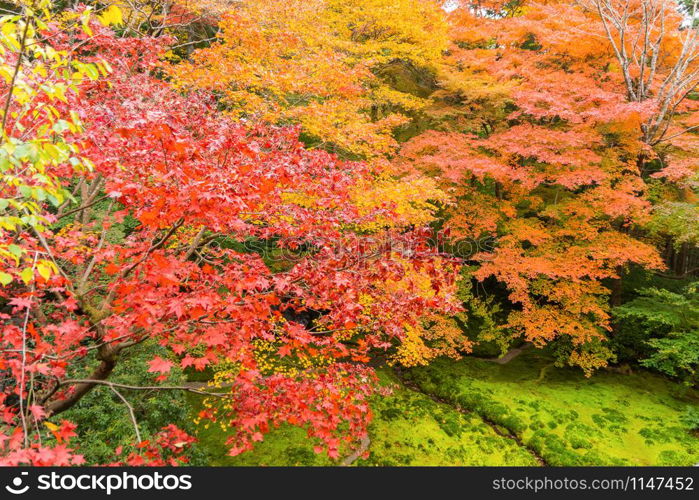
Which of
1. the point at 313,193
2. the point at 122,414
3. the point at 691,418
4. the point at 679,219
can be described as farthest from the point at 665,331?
the point at 122,414

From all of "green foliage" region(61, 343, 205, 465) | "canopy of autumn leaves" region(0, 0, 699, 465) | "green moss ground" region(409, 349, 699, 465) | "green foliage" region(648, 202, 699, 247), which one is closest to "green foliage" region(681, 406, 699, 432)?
"green moss ground" region(409, 349, 699, 465)

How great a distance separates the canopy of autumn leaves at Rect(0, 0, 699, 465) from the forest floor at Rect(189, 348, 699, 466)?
31.7 inches

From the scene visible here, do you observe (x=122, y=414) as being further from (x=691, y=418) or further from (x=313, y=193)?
(x=691, y=418)

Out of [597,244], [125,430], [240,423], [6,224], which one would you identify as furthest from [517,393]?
[6,224]

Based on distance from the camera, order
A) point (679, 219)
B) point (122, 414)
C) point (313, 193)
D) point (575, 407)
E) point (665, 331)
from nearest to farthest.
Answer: point (313, 193), point (122, 414), point (679, 219), point (575, 407), point (665, 331)

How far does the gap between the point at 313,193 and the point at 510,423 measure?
7756 mm

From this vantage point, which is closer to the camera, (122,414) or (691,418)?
(122,414)

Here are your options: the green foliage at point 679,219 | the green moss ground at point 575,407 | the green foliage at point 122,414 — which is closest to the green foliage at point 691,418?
the green moss ground at point 575,407

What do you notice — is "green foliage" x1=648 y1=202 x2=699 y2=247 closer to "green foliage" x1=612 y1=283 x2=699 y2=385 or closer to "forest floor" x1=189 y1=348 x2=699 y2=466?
"green foliage" x1=612 y1=283 x2=699 y2=385

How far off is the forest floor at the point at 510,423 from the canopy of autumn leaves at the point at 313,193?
805mm

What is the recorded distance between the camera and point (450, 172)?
9.96 meters

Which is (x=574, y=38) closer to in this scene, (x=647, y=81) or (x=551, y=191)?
(x=647, y=81)

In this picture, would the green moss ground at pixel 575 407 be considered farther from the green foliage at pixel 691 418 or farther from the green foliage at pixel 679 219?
the green foliage at pixel 679 219

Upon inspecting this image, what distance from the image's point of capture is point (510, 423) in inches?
360
